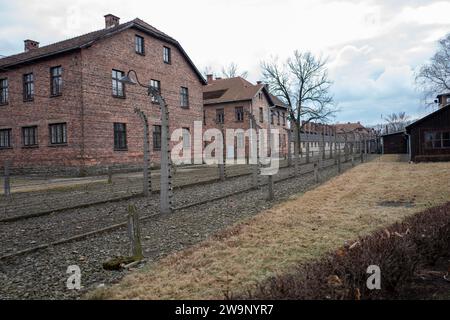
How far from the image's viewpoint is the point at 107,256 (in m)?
5.97

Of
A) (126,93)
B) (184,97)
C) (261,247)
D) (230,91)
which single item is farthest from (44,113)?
(230,91)

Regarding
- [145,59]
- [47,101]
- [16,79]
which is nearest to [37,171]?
[47,101]

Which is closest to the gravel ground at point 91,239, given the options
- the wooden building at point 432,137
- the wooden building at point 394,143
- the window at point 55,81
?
the window at point 55,81

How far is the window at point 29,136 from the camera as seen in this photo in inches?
966

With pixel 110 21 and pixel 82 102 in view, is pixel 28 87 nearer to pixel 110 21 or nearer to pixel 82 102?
pixel 82 102

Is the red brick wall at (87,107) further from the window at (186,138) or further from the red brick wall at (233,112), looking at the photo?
the red brick wall at (233,112)

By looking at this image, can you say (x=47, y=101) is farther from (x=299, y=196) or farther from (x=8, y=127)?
(x=299, y=196)

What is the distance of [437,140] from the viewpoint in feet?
93.6

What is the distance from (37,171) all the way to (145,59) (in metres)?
11.1

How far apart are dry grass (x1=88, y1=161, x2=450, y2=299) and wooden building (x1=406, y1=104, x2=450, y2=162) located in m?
20.2

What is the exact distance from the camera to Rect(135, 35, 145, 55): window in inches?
1043

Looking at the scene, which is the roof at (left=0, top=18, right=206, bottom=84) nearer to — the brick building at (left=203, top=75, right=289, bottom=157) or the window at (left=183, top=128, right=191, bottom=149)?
the window at (left=183, top=128, right=191, bottom=149)

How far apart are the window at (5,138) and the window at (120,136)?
8416 millimetres

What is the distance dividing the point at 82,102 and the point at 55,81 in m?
3.38
